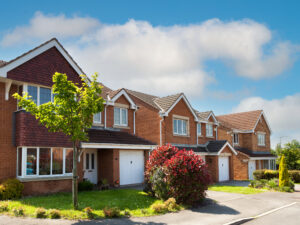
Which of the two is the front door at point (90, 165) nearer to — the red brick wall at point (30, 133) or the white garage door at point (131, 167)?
the white garage door at point (131, 167)


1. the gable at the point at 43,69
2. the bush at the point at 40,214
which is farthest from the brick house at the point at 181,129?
the bush at the point at 40,214

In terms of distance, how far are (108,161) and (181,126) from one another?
905 cm

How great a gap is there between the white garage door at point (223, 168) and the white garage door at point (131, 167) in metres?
10.2

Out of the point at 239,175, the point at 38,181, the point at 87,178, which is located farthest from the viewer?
the point at 239,175

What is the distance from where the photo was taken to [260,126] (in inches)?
1583

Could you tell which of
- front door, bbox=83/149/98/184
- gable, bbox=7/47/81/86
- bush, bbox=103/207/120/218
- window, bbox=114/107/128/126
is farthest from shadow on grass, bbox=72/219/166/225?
window, bbox=114/107/128/126

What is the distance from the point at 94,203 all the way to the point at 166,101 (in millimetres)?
14930

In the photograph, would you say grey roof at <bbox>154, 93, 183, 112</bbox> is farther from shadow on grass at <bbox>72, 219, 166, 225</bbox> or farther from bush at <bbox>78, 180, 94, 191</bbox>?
shadow on grass at <bbox>72, 219, 166, 225</bbox>

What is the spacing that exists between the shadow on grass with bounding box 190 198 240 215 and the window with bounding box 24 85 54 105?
9553 mm

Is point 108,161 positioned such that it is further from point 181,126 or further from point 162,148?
point 181,126

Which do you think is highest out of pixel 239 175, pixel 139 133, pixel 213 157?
pixel 139 133

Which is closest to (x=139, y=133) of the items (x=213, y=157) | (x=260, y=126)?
(x=213, y=157)

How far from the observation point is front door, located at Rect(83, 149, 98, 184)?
20.0 m

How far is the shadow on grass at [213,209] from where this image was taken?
12.7 meters
